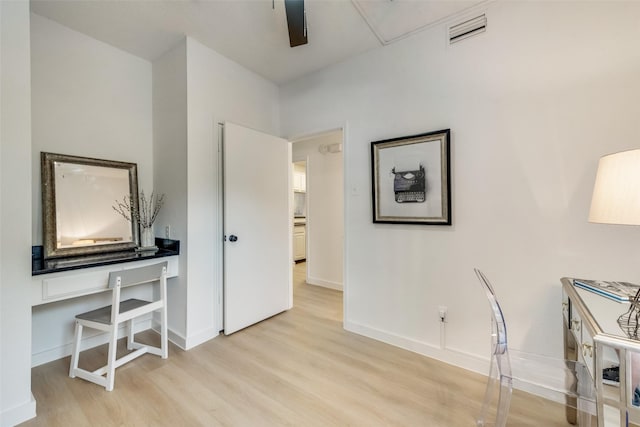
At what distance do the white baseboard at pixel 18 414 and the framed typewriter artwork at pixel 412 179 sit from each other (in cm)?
259

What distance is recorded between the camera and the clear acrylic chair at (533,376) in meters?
1.20

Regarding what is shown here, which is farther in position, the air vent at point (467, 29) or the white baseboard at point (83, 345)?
the white baseboard at point (83, 345)

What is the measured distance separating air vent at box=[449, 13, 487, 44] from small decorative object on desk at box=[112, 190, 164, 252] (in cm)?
289

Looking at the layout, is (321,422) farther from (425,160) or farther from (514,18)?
(514,18)

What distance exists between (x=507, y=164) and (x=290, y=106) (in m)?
2.26

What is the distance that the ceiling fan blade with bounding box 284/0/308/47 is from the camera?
1.37 meters

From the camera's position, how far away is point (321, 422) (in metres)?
1.51

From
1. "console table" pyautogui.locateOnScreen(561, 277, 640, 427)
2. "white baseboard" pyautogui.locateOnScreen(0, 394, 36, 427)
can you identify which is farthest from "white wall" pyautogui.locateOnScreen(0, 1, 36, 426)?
"console table" pyautogui.locateOnScreen(561, 277, 640, 427)

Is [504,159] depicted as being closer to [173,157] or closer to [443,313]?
[443,313]

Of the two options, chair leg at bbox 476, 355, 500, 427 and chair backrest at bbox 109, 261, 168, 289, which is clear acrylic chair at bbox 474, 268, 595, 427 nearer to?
chair leg at bbox 476, 355, 500, 427

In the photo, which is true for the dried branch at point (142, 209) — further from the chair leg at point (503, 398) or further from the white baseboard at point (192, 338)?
the chair leg at point (503, 398)

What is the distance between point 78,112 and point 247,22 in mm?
1626

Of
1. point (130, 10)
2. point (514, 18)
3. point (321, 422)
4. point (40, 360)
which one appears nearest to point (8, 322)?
point (40, 360)

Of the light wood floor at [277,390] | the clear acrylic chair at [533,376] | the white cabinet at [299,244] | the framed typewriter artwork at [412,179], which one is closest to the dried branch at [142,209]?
the light wood floor at [277,390]
